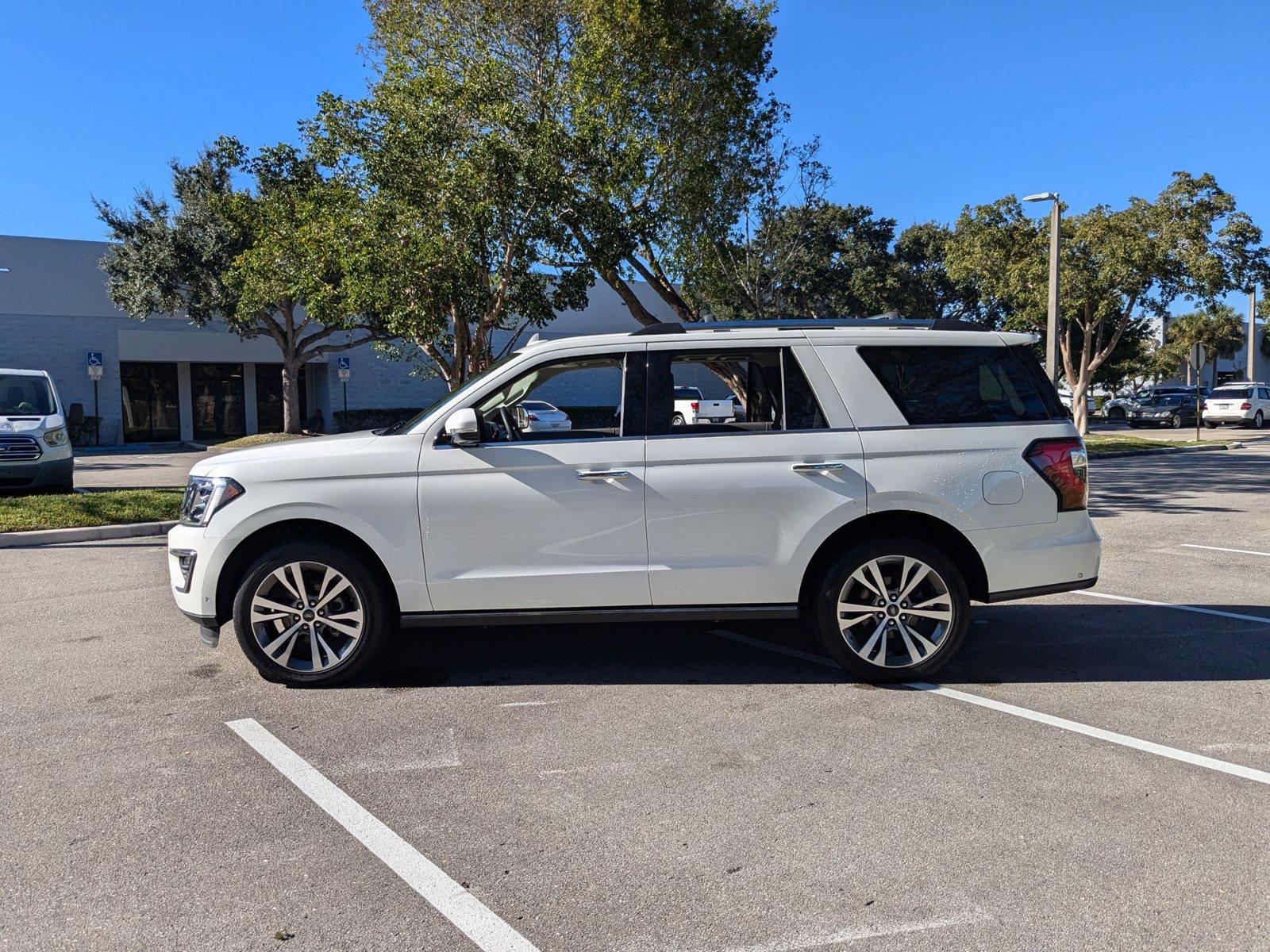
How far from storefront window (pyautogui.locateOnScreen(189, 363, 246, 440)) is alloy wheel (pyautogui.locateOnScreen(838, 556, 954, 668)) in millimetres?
36398

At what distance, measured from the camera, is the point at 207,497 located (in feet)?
18.1

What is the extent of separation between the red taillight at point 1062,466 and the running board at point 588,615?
60.4 inches

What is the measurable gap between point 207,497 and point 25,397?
1157 centimetres

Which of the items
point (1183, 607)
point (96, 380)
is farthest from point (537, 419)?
point (96, 380)

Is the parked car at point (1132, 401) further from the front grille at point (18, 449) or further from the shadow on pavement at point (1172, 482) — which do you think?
the front grille at point (18, 449)

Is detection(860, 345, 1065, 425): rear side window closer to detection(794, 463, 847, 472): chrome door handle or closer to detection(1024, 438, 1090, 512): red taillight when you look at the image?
detection(1024, 438, 1090, 512): red taillight

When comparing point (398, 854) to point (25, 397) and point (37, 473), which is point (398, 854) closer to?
point (37, 473)

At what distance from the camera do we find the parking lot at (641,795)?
3.13 meters

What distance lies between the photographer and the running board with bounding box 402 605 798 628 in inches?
215

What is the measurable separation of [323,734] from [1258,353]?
85.8 m

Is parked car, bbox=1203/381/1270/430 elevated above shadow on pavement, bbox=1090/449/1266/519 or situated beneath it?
elevated above

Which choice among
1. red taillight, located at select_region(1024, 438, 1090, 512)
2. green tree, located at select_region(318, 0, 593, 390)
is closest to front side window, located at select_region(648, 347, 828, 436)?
red taillight, located at select_region(1024, 438, 1090, 512)

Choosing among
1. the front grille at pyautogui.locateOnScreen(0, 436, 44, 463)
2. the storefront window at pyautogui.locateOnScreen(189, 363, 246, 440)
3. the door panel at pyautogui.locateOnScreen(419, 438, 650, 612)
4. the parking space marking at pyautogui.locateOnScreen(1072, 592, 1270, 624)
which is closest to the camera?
the door panel at pyautogui.locateOnScreen(419, 438, 650, 612)

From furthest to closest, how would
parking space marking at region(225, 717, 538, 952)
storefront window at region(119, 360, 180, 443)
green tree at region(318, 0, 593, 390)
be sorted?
storefront window at region(119, 360, 180, 443) → green tree at region(318, 0, 593, 390) → parking space marking at region(225, 717, 538, 952)
